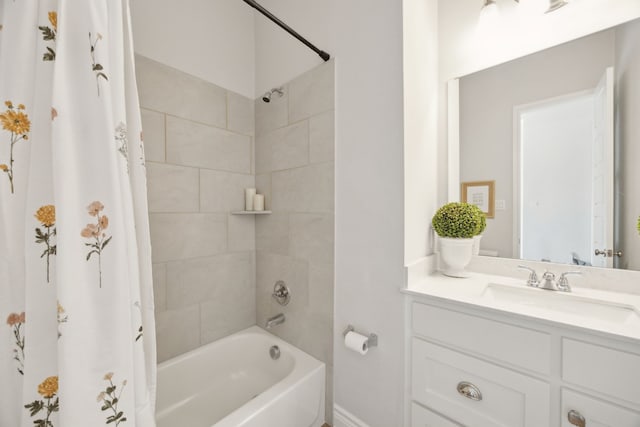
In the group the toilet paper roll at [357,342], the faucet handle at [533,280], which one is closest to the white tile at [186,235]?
the toilet paper roll at [357,342]

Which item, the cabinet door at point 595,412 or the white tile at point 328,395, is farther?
the white tile at point 328,395

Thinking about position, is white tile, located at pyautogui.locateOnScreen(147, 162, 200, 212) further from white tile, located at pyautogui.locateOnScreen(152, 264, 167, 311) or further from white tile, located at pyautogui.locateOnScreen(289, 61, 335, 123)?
white tile, located at pyautogui.locateOnScreen(289, 61, 335, 123)

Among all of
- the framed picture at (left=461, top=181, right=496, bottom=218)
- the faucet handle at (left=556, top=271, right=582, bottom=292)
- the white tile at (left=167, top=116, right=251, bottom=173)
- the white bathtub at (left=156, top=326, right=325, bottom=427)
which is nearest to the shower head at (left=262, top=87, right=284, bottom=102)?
the white tile at (left=167, top=116, right=251, bottom=173)

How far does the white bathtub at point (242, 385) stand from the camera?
1.12 m

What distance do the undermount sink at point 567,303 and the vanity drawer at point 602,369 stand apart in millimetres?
134

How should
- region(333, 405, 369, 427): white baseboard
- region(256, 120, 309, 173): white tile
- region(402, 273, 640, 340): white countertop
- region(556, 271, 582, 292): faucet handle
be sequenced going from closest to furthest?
1. region(402, 273, 640, 340): white countertop
2. region(556, 271, 582, 292): faucet handle
3. region(333, 405, 369, 427): white baseboard
4. region(256, 120, 309, 173): white tile

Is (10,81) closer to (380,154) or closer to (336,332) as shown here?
(380,154)

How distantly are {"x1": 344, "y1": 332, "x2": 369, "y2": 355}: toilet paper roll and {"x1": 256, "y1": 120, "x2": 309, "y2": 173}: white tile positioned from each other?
951 mm

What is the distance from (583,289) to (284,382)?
1382 mm

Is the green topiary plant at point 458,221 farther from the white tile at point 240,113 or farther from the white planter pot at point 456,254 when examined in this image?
the white tile at point 240,113

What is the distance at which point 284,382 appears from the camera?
1215 mm

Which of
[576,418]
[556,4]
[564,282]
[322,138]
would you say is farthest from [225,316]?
[556,4]

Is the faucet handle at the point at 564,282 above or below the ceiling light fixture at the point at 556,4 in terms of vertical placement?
below

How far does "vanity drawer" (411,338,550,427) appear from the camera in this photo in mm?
810
